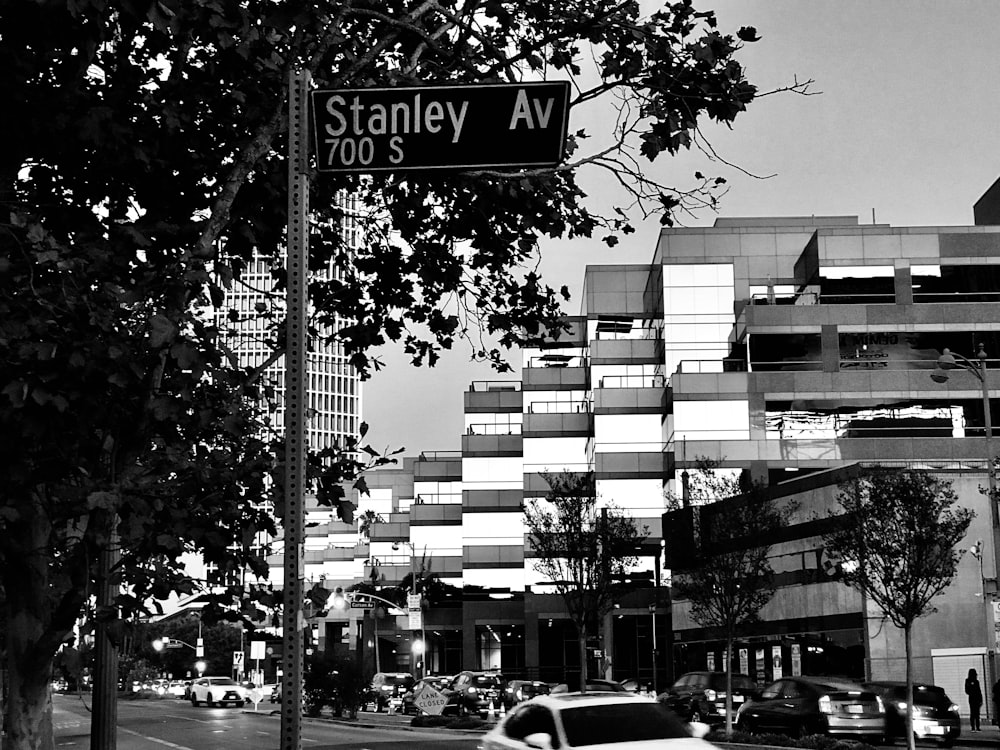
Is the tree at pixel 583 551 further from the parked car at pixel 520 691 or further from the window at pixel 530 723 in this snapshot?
the window at pixel 530 723

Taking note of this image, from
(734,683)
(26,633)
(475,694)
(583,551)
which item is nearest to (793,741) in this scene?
(734,683)

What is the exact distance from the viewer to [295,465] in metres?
4.98

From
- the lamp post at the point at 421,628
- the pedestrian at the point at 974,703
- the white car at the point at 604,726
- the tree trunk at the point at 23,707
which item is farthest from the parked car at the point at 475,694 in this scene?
the tree trunk at the point at 23,707

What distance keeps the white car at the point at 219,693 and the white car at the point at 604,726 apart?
65228 millimetres

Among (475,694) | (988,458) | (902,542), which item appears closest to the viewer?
(902,542)

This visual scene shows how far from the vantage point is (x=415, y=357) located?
53.5 feet

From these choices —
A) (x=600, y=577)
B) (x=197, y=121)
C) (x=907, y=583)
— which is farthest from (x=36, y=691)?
(x=600, y=577)

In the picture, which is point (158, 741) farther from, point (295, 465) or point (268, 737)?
point (295, 465)

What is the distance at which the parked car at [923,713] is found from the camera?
31.9m

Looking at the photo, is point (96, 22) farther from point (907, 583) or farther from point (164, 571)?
point (907, 583)

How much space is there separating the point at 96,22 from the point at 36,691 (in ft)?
17.8

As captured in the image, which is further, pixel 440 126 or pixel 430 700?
pixel 430 700

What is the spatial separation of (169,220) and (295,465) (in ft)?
25.1

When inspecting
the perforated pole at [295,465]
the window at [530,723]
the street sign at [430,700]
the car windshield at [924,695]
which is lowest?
the street sign at [430,700]
